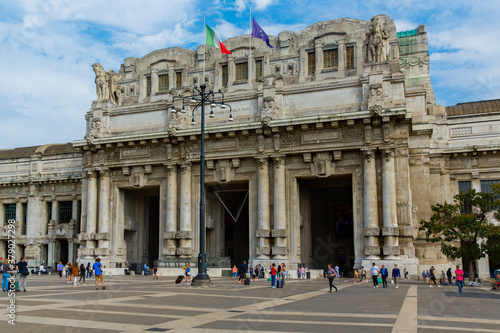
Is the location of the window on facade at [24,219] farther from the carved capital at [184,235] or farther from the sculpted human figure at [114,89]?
the carved capital at [184,235]

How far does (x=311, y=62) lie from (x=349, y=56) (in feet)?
11.3

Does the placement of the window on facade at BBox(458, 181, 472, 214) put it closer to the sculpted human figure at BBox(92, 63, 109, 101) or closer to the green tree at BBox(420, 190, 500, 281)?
the green tree at BBox(420, 190, 500, 281)

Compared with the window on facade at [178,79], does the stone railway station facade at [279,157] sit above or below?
below

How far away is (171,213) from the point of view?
43594mm

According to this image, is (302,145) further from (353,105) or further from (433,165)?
(433,165)

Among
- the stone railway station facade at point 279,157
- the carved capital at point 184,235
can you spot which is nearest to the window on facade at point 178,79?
the stone railway station facade at point 279,157

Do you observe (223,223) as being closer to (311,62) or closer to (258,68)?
(258,68)

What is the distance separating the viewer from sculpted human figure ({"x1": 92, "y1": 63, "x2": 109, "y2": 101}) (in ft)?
158

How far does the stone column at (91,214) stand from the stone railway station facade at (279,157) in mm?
92

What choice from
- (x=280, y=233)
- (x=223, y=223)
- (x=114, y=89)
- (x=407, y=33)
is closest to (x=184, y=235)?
(x=223, y=223)

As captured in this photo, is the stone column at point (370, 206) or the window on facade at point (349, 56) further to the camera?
the window on facade at point (349, 56)

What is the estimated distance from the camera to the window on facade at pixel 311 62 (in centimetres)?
4716

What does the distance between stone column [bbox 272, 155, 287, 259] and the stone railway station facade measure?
0.11 meters

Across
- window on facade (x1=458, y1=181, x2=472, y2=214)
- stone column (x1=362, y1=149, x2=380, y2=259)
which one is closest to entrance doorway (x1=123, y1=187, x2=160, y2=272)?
stone column (x1=362, y1=149, x2=380, y2=259)
